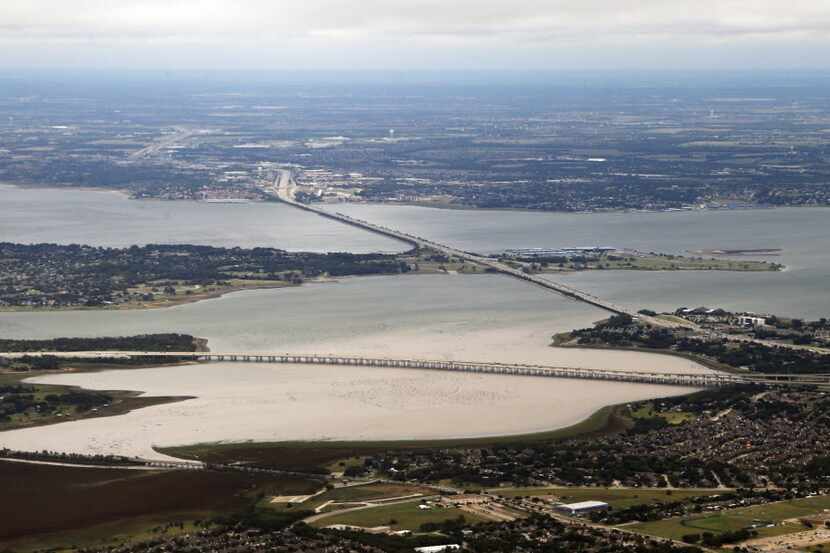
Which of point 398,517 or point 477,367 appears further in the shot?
point 477,367

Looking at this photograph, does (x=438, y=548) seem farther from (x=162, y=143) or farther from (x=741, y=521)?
(x=162, y=143)

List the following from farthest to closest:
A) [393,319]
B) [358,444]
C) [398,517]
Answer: [393,319] → [358,444] → [398,517]

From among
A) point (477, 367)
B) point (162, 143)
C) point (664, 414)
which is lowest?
point (664, 414)

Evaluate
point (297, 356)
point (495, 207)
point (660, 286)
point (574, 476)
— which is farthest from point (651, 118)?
point (574, 476)

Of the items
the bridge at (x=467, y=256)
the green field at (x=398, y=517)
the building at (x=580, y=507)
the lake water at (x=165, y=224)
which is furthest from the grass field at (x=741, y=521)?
the lake water at (x=165, y=224)

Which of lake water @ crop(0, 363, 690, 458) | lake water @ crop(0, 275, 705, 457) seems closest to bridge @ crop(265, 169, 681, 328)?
lake water @ crop(0, 275, 705, 457)

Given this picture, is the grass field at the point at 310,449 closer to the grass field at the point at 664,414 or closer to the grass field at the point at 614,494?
the grass field at the point at 664,414

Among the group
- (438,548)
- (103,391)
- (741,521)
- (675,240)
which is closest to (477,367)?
(103,391)

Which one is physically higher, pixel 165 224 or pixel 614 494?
pixel 165 224

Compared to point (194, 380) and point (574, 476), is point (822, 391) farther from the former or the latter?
point (194, 380)
